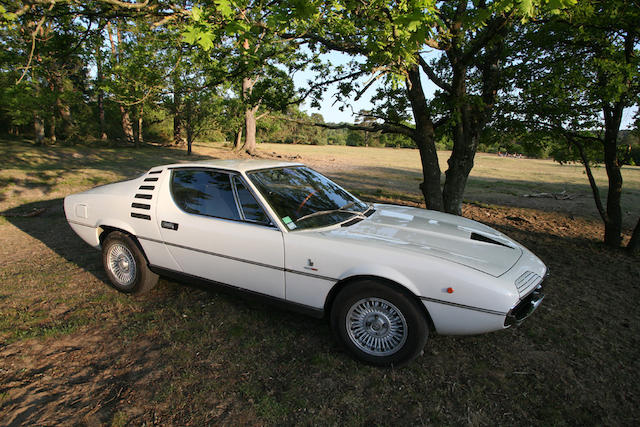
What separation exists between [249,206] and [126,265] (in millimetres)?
1815

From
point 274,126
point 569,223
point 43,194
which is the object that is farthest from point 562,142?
point 274,126

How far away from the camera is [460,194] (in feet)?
22.5

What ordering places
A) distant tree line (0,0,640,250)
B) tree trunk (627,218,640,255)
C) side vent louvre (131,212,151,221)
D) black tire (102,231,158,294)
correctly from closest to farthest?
side vent louvre (131,212,151,221) → black tire (102,231,158,294) → distant tree line (0,0,640,250) → tree trunk (627,218,640,255)

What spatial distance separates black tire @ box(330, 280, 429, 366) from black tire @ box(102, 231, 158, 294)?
2224 mm

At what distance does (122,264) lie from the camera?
382 centimetres

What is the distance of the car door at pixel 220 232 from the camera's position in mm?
2902

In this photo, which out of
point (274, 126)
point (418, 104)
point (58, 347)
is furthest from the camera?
point (274, 126)

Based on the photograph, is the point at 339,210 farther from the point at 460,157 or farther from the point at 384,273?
the point at 460,157

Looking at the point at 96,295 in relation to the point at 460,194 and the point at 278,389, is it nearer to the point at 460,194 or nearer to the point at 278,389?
the point at 278,389

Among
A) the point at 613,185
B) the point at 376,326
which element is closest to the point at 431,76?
the point at 613,185

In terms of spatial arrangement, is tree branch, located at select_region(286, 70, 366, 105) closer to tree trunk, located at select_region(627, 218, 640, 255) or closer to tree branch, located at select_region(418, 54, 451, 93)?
tree branch, located at select_region(418, 54, 451, 93)

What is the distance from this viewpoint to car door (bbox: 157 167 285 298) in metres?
2.90

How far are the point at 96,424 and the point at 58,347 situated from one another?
111 cm

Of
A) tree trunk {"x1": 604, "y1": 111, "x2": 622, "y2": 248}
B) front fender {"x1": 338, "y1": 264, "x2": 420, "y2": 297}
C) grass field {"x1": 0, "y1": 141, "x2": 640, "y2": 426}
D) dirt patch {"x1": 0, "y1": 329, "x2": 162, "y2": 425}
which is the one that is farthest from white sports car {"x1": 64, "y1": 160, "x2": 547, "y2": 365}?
tree trunk {"x1": 604, "y1": 111, "x2": 622, "y2": 248}
